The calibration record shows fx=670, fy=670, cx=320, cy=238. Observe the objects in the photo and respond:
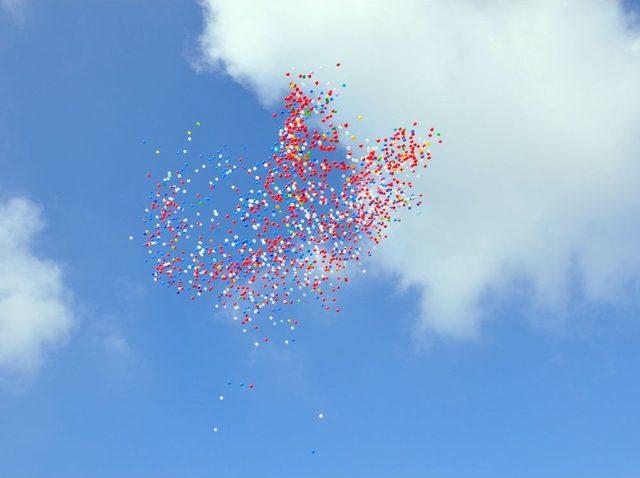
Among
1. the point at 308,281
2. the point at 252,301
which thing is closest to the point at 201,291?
the point at 252,301

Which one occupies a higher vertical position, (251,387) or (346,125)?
(346,125)

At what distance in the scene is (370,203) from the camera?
79.8ft

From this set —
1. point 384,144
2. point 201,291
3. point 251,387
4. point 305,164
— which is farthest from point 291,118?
point 251,387

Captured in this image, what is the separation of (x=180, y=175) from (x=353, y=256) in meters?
7.02

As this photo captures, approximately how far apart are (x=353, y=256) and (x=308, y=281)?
192 cm

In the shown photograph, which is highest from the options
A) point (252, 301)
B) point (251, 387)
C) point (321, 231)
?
point (321, 231)

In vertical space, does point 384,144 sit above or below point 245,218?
above

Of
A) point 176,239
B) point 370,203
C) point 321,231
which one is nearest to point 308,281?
point 321,231

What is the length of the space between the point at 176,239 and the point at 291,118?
610 centimetres

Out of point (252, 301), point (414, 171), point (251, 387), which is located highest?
point (414, 171)

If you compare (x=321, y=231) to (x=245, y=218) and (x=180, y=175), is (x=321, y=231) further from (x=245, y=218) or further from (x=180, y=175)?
(x=180, y=175)

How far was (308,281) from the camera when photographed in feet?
79.8

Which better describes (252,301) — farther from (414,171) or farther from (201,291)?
(414,171)

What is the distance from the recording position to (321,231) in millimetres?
24375
